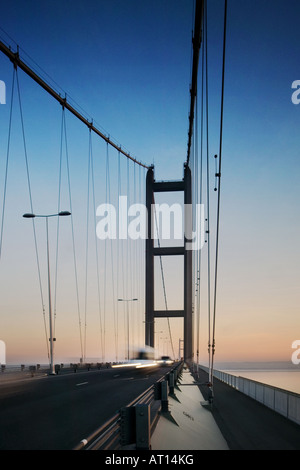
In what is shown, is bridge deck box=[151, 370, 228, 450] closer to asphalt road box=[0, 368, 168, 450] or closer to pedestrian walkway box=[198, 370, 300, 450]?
pedestrian walkway box=[198, 370, 300, 450]

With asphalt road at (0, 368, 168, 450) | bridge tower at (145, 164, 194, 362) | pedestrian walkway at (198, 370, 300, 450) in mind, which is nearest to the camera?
asphalt road at (0, 368, 168, 450)

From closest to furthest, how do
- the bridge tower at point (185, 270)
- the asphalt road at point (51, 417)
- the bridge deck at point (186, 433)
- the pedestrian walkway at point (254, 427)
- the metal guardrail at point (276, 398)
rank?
the asphalt road at point (51, 417), the bridge deck at point (186, 433), the pedestrian walkway at point (254, 427), the metal guardrail at point (276, 398), the bridge tower at point (185, 270)

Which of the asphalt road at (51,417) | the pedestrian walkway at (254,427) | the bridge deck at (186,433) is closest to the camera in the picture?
the asphalt road at (51,417)

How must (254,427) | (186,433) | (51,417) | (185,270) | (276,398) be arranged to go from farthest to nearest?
(185,270)
(276,398)
(254,427)
(51,417)
(186,433)

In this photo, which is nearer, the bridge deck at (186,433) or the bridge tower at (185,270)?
the bridge deck at (186,433)

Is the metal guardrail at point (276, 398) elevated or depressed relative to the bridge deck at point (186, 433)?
depressed

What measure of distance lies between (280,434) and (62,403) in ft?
22.5

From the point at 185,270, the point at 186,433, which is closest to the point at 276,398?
the point at 186,433

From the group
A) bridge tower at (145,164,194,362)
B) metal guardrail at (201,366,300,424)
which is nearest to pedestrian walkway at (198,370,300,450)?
metal guardrail at (201,366,300,424)

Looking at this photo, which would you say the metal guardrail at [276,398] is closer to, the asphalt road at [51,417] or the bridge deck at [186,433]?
the bridge deck at [186,433]

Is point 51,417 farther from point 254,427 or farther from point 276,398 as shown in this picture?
point 276,398

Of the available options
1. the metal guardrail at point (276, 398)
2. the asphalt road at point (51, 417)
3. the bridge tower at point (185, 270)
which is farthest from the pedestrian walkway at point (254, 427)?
the bridge tower at point (185, 270)
